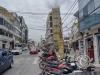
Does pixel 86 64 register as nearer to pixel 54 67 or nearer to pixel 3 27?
pixel 54 67

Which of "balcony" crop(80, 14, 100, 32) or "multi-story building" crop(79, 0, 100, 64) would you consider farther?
"multi-story building" crop(79, 0, 100, 64)

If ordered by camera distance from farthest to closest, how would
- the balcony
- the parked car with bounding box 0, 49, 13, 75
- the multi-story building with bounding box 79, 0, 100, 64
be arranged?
1. the multi-story building with bounding box 79, 0, 100, 64
2. the balcony
3. the parked car with bounding box 0, 49, 13, 75

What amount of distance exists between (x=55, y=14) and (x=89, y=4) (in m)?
9.67

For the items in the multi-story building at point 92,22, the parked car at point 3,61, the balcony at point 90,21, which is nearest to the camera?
the parked car at point 3,61

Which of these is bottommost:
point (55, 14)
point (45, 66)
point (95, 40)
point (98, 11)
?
point (45, 66)

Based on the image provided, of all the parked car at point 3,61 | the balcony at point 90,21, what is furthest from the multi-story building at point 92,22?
the parked car at point 3,61

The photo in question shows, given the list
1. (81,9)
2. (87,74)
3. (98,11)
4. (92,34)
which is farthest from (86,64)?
(81,9)

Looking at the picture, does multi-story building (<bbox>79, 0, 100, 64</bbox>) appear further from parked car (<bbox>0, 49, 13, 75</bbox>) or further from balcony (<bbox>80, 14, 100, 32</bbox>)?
parked car (<bbox>0, 49, 13, 75</bbox>)

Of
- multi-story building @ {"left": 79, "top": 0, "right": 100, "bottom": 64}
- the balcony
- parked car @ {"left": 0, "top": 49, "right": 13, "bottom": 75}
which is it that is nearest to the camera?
parked car @ {"left": 0, "top": 49, "right": 13, "bottom": 75}

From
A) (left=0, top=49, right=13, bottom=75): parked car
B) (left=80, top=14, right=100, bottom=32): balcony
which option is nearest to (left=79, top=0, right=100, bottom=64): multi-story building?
(left=80, top=14, right=100, bottom=32): balcony

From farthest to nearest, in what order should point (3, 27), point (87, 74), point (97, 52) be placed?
point (3, 27) → point (97, 52) → point (87, 74)

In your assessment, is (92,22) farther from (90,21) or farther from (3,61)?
(3,61)

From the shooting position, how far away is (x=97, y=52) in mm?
21109

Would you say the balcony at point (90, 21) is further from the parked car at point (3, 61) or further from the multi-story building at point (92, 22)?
the parked car at point (3, 61)
